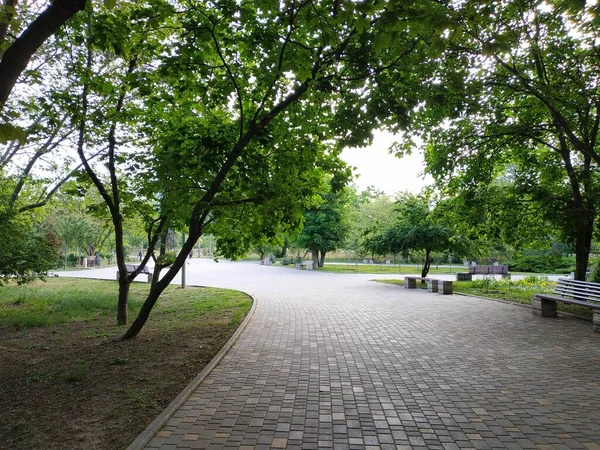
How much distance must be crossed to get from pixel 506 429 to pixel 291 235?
5449mm

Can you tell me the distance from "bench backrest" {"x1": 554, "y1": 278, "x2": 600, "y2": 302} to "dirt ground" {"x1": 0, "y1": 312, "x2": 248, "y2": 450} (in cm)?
792

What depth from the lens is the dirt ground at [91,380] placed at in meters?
3.97

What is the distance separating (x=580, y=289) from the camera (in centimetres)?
979

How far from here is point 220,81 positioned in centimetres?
723

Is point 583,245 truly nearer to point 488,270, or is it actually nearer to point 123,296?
point 123,296

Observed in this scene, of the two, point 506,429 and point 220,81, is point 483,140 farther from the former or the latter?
point 506,429

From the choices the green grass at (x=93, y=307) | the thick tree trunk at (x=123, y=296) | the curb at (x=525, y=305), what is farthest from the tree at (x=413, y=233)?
the thick tree trunk at (x=123, y=296)

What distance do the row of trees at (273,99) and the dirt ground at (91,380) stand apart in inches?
→ 38.5

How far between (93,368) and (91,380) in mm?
662

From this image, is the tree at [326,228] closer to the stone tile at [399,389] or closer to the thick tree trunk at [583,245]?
the thick tree trunk at [583,245]

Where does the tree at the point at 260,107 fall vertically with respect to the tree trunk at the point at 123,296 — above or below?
above

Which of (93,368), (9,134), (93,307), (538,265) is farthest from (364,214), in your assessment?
(9,134)

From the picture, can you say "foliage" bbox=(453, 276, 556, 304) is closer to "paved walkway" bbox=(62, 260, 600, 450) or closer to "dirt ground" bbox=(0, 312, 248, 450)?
"paved walkway" bbox=(62, 260, 600, 450)

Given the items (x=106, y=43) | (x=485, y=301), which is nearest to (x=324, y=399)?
(x=106, y=43)
